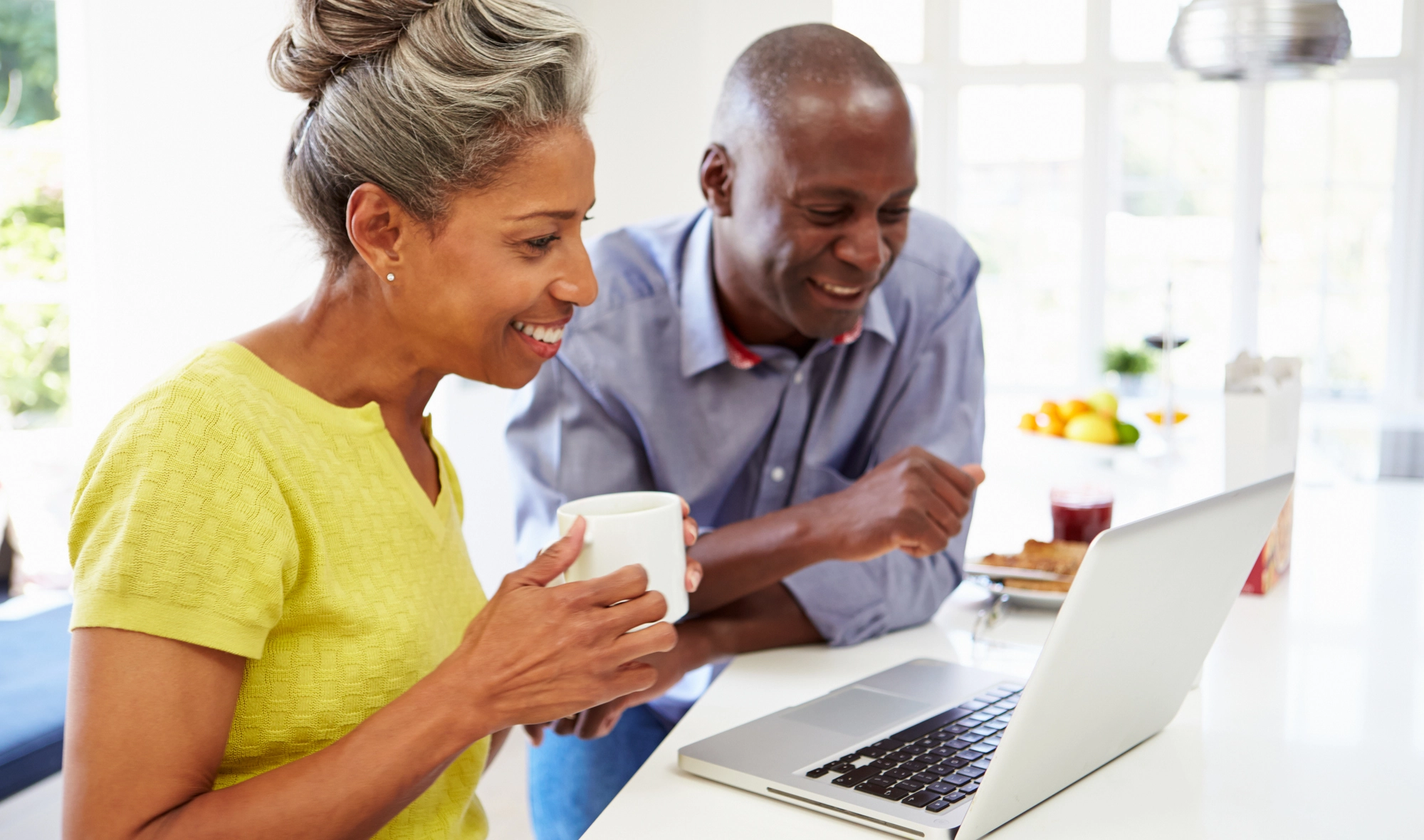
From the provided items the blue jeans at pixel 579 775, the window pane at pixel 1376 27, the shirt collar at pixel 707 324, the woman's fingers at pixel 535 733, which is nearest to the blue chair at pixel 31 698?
the blue jeans at pixel 579 775

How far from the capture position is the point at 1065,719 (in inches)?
35.5

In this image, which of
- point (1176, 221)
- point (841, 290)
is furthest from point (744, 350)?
point (1176, 221)

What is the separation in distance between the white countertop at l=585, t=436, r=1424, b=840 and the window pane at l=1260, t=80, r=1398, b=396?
4.22 metres

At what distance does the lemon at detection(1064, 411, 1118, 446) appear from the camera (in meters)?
2.88

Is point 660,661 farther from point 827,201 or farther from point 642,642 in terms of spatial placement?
point 827,201

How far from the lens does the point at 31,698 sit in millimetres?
2068

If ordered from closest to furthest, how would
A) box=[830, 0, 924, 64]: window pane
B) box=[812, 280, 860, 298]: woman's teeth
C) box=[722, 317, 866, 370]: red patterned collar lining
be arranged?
box=[812, 280, 860, 298]: woman's teeth, box=[722, 317, 866, 370]: red patterned collar lining, box=[830, 0, 924, 64]: window pane

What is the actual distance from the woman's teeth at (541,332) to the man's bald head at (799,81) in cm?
53

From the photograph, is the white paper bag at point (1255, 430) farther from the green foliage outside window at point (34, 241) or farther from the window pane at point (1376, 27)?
the window pane at point (1376, 27)

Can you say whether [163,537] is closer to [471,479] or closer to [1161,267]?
[471,479]

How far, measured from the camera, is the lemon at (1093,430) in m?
2.88

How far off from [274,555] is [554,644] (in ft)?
0.72

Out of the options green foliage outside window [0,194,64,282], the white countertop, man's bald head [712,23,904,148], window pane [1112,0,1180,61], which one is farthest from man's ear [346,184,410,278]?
window pane [1112,0,1180,61]

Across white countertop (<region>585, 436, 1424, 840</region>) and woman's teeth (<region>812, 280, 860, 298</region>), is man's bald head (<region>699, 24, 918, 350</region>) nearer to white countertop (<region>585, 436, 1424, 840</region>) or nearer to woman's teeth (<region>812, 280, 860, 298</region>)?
woman's teeth (<region>812, 280, 860, 298</region>)
